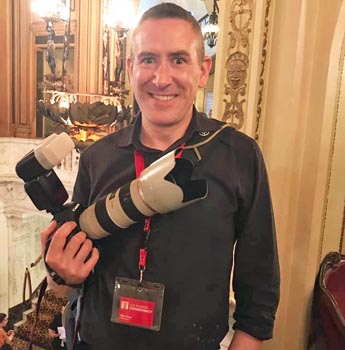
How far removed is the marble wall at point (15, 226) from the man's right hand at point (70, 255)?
368 cm

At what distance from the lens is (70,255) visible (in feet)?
2.75

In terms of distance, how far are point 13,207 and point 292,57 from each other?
12.7ft

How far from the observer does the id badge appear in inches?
34.3

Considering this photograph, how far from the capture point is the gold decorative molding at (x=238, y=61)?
169 centimetres

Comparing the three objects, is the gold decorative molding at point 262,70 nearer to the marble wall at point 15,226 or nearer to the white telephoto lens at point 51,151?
the white telephoto lens at point 51,151

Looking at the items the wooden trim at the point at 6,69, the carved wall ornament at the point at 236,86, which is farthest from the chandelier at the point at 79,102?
the wooden trim at the point at 6,69

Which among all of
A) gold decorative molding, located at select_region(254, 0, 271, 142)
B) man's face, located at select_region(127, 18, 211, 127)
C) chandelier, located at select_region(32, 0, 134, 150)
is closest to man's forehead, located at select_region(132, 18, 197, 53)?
man's face, located at select_region(127, 18, 211, 127)

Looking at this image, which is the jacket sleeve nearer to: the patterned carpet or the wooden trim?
the patterned carpet

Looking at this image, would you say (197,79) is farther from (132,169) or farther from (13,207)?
(13,207)

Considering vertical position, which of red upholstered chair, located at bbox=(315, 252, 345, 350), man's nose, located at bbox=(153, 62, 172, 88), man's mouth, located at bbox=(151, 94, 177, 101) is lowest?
red upholstered chair, located at bbox=(315, 252, 345, 350)

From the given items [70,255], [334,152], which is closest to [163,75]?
[70,255]

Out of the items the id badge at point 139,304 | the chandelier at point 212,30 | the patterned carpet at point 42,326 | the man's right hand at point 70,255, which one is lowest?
the patterned carpet at point 42,326

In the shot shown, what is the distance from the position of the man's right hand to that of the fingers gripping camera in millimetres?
36

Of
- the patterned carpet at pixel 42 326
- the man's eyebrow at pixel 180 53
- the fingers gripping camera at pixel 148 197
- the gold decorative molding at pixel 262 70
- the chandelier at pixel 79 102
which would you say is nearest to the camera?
the fingers gripping camera at pixel 148 197
